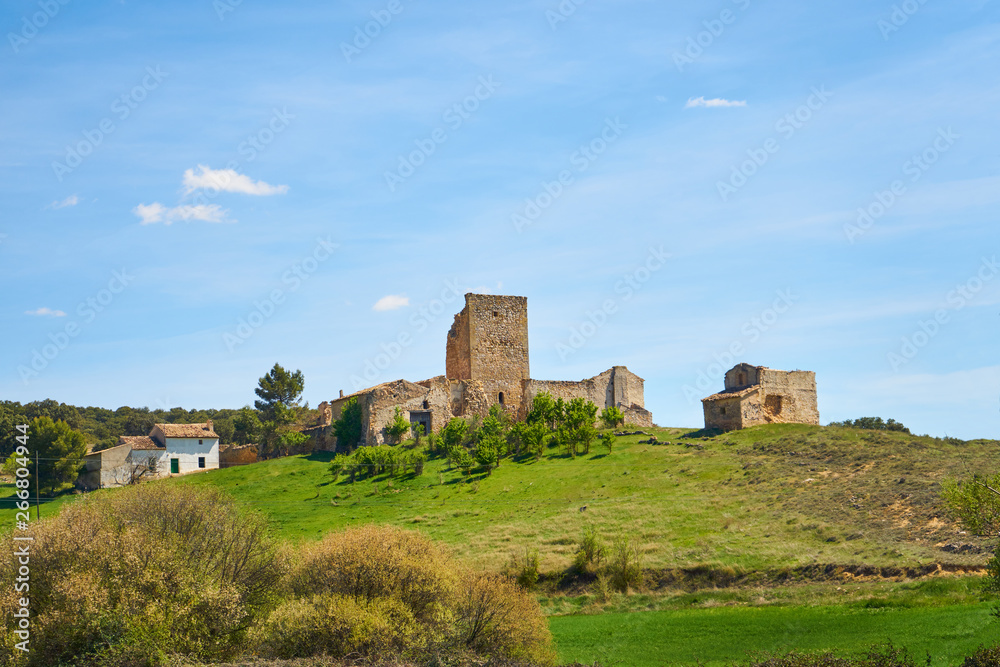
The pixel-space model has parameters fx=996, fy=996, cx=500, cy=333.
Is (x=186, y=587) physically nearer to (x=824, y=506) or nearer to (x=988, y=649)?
(x=988, y=649)

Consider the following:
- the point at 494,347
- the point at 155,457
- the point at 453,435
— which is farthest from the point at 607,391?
the point at 155,457

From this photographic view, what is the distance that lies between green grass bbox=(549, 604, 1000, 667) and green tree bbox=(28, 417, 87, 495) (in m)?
32.4

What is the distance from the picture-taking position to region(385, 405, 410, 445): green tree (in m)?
51.7

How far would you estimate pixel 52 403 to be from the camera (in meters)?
96.9

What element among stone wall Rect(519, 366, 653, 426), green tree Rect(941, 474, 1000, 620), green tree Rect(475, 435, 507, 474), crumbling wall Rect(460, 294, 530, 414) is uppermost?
crumbling wall Rect(460, 294, 530, 414)

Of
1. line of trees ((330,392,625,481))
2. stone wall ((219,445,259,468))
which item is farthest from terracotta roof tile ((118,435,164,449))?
line of trees ((330,392,625,481))

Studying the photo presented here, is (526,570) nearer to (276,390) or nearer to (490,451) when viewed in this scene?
(490,451)

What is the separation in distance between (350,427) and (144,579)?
3041 cm

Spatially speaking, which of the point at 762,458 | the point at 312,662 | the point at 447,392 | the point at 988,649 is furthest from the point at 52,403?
the point at 988,649

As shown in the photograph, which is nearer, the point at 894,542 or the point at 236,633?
the point at 236,633

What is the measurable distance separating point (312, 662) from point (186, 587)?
351 cm

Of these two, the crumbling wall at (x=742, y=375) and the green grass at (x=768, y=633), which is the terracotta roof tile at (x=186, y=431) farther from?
the green grass at (x=768, y=633)

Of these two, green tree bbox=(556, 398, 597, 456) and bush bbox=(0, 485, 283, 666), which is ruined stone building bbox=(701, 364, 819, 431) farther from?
bush bbox=(0, 485, 283, 666)

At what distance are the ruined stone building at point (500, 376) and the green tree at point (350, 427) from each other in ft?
8.80
